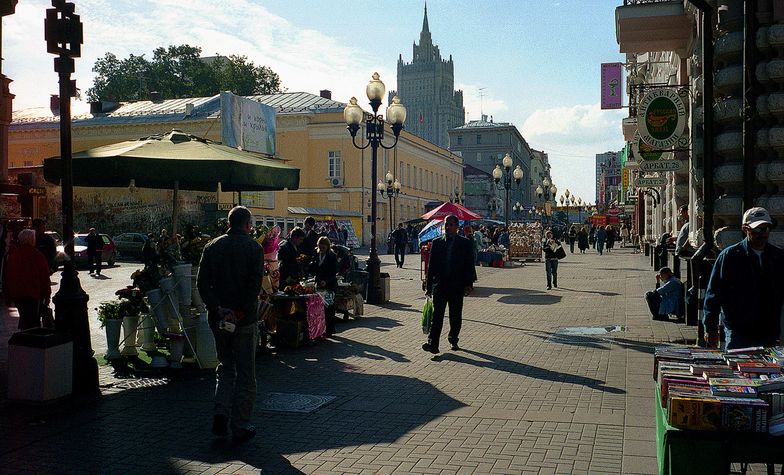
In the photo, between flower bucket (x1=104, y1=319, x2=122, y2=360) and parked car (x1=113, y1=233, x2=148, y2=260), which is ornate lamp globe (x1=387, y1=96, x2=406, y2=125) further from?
parked car (x1=113, y1=233, x2=148, y2=260)

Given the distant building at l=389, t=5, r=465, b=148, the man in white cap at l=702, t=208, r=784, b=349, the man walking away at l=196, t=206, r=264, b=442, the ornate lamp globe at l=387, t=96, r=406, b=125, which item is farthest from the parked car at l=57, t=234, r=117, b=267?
the distant building at l=389, t=5, r=465, b=148

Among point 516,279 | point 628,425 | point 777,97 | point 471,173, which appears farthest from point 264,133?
point 471,173

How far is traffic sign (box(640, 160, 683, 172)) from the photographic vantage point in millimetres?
14578

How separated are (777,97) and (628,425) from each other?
19.3 ft

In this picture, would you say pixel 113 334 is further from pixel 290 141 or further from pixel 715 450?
pixel 290 141

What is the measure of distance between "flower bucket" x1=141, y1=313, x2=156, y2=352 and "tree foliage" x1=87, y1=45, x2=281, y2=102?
6788 centimetres

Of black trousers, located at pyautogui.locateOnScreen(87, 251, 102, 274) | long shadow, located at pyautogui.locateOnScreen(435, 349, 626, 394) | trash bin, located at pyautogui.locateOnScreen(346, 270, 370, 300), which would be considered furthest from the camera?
black trousers, located at pyautogui.locateOnScreen(87, 251, 102, 274)

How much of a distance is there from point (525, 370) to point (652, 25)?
8.65 metres

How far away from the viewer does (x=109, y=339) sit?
31.6 ft

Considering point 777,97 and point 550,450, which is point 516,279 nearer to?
point 777,97

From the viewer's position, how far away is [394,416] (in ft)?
23.9

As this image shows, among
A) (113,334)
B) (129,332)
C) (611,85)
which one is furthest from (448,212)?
(611,85)

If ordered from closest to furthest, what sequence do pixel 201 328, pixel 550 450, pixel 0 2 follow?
1. pixel 550 450
2. pixel 201 328
3. pixel 0 2

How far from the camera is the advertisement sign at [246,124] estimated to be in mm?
45031
